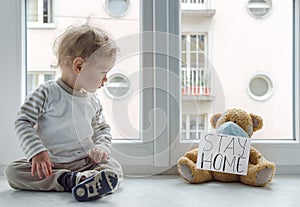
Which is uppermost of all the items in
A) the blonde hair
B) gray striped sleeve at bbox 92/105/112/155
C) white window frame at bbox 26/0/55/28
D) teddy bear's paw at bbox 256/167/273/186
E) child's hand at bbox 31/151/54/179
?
white window frame at bbox 26/0/55/28

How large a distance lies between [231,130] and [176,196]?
27 cm

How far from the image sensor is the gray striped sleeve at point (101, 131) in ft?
4.10

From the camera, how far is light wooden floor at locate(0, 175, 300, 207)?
1013mm

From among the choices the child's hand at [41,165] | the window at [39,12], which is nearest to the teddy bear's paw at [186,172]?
the child's hand at [41,165]

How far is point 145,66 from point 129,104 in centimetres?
12

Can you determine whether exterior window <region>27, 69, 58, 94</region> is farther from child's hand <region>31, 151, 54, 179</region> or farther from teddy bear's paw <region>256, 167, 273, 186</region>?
teddy bear's paw <region>256, 167, 273, 186</region>

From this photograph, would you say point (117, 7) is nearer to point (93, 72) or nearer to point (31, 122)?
point (93, 72)

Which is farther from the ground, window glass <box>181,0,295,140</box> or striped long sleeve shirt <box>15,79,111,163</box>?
window glass <box>181,0,295,140</box>

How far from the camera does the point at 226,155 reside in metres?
1.22

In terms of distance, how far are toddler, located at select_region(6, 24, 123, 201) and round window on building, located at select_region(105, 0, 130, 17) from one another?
0.61ft

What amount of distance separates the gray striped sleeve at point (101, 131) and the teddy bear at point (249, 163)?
205 millimetres

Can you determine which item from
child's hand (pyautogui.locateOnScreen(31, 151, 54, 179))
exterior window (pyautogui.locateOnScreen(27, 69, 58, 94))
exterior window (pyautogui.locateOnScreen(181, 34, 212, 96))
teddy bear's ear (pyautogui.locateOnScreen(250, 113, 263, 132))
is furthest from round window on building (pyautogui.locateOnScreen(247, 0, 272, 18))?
child's hand (pyautogui.locateOnScreen(31, 151, 54, 179))

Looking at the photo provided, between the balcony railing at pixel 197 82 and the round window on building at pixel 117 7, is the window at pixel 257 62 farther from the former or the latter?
the round window on building at pixel 117 7

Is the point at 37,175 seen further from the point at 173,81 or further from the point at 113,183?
the point at 173,81
